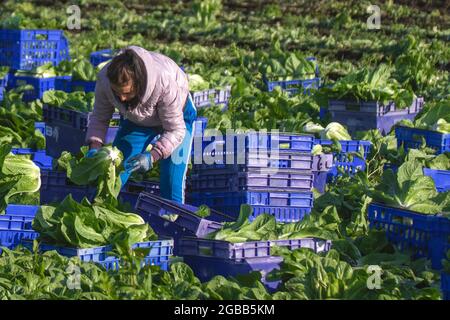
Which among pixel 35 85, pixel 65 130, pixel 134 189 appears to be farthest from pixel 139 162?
pixel 35 85

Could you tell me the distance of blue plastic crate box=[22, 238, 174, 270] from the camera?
583 centimetres

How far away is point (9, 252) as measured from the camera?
19.4ft

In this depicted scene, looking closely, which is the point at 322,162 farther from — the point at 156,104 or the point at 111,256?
the point at 111,256

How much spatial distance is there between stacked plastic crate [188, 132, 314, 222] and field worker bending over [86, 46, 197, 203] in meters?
0.26

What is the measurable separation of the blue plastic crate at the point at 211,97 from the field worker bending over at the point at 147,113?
227 centimetres

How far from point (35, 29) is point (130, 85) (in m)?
5.48

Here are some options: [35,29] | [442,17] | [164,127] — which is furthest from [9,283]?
[442,17]

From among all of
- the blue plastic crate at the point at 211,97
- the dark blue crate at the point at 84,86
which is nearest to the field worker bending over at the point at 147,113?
the blue plastic crate at the point at 211,97

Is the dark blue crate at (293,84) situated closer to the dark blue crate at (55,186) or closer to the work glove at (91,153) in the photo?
the dark blue crate at (55,186)

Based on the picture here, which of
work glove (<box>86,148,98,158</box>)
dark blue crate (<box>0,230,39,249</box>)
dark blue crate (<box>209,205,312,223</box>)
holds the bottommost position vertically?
dark blue crate (<box>0,230,39,249</box>)

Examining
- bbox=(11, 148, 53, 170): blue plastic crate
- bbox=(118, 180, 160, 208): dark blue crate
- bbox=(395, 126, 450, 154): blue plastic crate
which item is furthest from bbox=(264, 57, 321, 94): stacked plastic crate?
bbox=(118, 180, 160, 208): dark blue crate

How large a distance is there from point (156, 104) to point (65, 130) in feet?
6.41

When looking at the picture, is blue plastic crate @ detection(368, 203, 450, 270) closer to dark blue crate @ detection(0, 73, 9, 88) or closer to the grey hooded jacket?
the grey hooded jacket
